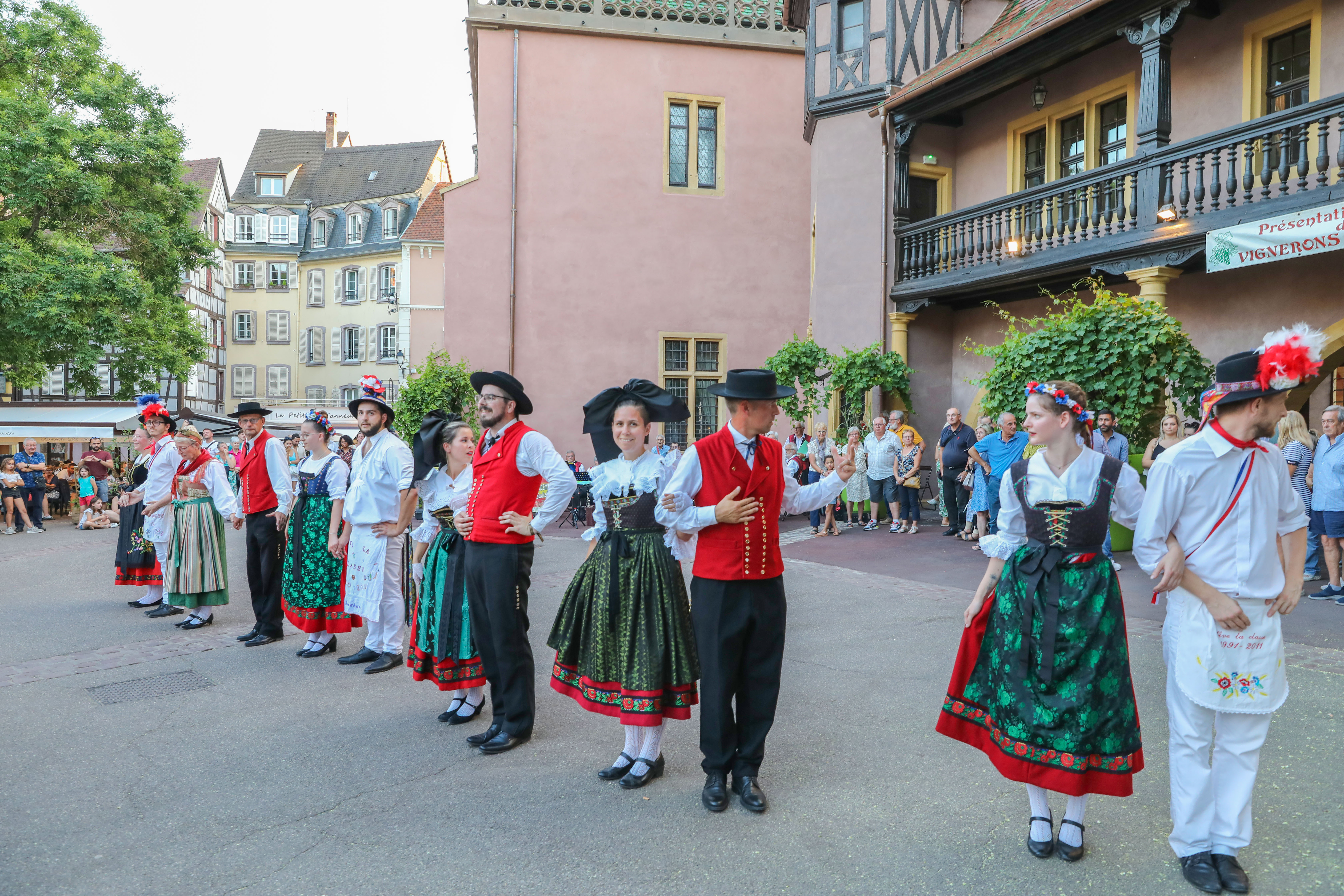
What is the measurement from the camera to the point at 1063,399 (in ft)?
11.3

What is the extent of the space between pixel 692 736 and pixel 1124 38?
13.4m

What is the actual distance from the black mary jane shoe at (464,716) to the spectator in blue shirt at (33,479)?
1666cm

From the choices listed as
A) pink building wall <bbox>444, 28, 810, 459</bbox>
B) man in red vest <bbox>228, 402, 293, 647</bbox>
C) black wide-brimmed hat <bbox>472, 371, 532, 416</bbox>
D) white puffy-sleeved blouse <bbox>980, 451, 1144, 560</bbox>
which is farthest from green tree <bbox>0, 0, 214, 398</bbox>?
white puffy-sleeved blouse <bbox>980, 451, 1144, 560</bbox>

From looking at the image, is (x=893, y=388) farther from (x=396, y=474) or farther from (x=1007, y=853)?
(x=1007, y=853)

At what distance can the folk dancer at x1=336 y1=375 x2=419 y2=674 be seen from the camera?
6.26m

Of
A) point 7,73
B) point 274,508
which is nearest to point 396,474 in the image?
point 274,508

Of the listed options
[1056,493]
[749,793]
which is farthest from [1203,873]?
[749,793]

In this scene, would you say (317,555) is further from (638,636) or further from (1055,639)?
(1055,639)

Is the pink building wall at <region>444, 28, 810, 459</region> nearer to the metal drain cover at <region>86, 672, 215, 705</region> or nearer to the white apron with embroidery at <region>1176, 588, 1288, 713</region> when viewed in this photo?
the metal drain cover at <region>86, 672, 215, 705</region>

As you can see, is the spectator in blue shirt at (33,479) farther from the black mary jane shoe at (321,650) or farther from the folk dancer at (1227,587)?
the folk dancer at (1227,587)

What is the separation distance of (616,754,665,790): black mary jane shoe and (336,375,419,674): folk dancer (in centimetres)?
277

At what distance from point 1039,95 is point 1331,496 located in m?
8.74

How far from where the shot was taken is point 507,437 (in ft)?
15.5

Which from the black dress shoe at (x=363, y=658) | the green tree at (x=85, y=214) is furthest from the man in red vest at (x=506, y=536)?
the green tree at (x=85, y=214)
